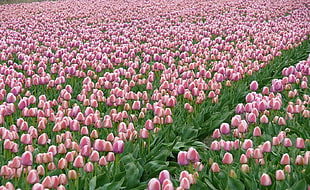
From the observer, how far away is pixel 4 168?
3121 millimetres

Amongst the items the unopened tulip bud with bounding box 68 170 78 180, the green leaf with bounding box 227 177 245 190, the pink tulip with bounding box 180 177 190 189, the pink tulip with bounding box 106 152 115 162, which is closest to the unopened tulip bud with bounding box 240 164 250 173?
the green leaf with bounding box 227 177 245 190

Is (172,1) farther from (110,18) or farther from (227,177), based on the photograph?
(227,177)

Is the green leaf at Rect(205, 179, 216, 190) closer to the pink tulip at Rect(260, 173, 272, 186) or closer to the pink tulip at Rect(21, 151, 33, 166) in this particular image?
the pink tulip at Rect(260, 173, 272, 186)

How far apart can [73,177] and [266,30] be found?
920cm

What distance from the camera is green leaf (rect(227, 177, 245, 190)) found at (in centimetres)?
337

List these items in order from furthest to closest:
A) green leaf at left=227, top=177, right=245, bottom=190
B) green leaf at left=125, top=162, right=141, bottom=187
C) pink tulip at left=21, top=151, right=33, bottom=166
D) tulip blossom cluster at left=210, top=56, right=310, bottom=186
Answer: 1. green leaf at left=125, top=162, right=141, bottom=187
2. tulip blossom cluster at left=210, top=56, right=310, bottom=186
3. green leaf at left=227, top=177, right=245, bottom=190
4. pink tulip at left=21, top=151, right=33, bottom=166

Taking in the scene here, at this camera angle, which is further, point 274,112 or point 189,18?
point 189,18

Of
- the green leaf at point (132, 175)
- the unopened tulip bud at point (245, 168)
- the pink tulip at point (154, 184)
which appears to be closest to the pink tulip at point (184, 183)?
the pink tulip at point (154, 184)

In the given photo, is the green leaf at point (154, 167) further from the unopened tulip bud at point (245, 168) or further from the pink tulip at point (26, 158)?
the pink tulip at point (26, 158)

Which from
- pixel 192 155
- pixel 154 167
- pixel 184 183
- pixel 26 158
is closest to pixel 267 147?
pixel 192 155

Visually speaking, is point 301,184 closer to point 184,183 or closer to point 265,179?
point 265,179

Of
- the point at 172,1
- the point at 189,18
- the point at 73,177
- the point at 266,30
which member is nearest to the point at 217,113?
the point at 73,177

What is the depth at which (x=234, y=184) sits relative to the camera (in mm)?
3406

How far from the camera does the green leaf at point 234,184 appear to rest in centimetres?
337
